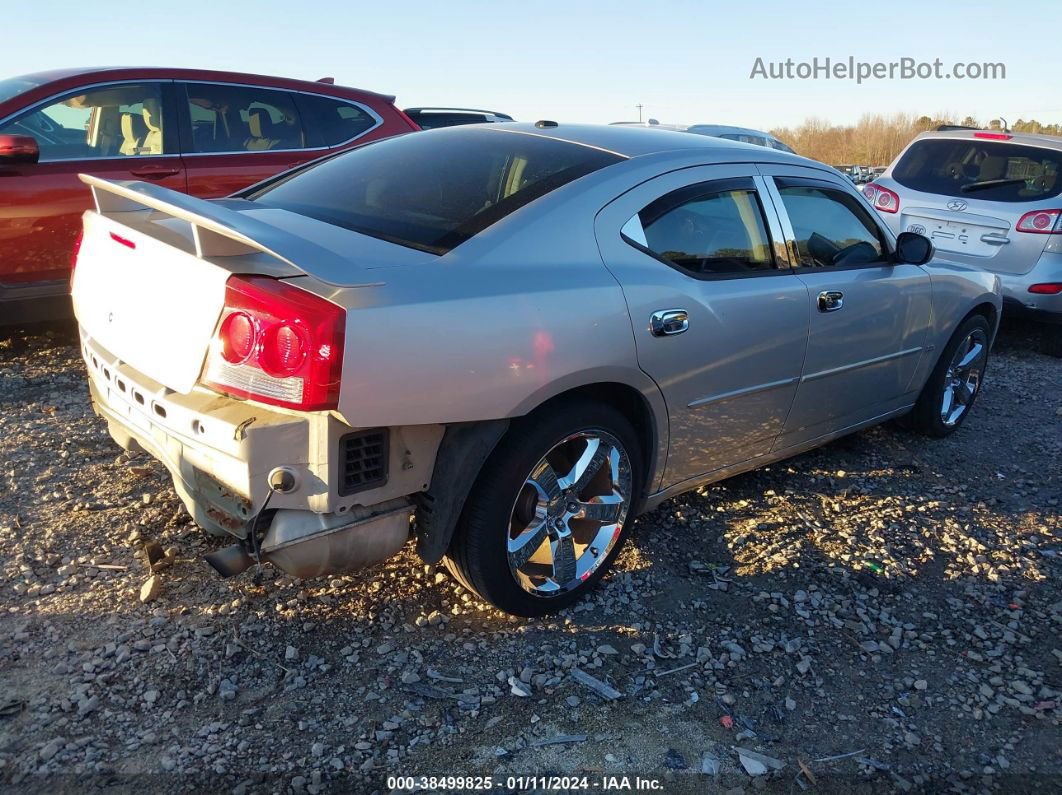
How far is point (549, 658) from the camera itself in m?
2.79

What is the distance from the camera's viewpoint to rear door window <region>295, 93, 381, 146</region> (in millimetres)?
6496

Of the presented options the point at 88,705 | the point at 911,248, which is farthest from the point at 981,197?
the point at 88,705

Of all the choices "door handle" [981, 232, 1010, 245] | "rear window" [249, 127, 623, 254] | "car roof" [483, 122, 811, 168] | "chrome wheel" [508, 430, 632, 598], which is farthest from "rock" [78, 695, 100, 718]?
"door handle" [981, 232, 1010, 245]

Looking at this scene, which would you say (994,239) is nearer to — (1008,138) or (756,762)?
(1008,138)

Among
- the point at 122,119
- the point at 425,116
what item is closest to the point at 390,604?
the point at 122,119

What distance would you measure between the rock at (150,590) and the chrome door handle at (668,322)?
6.22ft

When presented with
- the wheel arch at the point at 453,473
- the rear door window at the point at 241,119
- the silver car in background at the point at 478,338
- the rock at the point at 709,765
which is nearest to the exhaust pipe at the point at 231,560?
the silver car in background at the point at 478,338

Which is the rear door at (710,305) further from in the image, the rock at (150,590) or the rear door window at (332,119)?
the rear door window at (332,119)

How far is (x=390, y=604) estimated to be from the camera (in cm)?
300

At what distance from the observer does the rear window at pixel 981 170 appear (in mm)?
7172

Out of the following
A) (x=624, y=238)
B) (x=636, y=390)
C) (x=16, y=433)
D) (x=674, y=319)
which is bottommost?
(x=16, y=433)

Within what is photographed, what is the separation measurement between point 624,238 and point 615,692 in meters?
1.48

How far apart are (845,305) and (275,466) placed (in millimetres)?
2623

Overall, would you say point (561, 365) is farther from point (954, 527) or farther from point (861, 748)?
point (954, 527)
